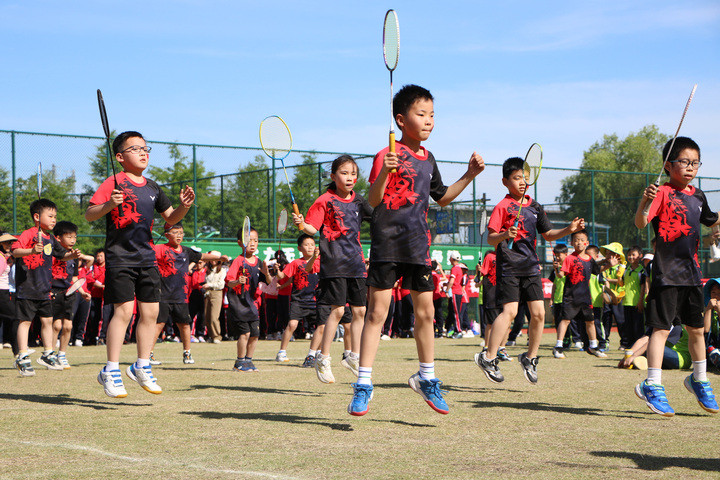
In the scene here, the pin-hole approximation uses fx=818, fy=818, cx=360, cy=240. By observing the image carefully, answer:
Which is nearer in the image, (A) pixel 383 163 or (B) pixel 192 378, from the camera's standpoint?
(A) pixel 383 163

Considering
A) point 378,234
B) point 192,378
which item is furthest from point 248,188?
point 378,234

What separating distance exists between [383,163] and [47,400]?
154 inches

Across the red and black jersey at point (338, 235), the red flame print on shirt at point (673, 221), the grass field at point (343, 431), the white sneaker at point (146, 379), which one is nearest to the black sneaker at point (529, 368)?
the grass field at point (343, 431)

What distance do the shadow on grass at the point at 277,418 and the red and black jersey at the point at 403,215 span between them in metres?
1.18

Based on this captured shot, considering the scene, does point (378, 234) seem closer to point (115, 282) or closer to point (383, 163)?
point (383, 163)

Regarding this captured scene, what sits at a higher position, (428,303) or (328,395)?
(428,303)

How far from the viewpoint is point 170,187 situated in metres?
26.9

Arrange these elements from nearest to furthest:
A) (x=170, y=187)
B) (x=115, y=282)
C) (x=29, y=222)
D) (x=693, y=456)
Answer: (x=693, y=456)
(x=115, y=282)
(x=29, y=222)
(x=170, y=187)

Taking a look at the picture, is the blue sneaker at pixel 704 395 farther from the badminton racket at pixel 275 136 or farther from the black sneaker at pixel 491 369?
the badminton racket at pixel 275 136

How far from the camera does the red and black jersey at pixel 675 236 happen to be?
20.9ft

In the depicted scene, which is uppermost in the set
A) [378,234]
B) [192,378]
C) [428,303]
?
[378,234]

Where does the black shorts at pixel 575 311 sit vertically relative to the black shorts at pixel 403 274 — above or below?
below

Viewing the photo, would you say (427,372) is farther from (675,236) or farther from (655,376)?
(675,236)

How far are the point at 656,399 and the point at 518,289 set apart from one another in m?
2.40
